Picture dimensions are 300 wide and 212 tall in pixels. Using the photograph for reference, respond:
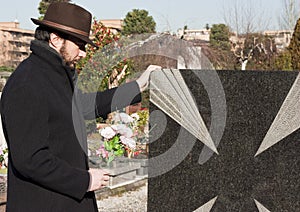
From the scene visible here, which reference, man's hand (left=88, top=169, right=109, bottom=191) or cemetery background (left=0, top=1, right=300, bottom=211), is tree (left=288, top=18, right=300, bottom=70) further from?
man's hand (left=88, top=169, right=109, bottom=191)

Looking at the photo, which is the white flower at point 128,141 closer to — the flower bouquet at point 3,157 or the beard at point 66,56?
the flower bouquet at point 3,157

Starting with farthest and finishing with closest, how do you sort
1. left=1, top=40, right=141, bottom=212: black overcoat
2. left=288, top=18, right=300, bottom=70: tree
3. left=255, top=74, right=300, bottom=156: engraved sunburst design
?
1. left=288, top=18, right=300, bottom=70: tree
2. left=255, top=74, right=300, bottom=156: engraved sunburst design
3. left=1, top=40, right=141, bottom=212: black overcoat

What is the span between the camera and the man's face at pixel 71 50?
1934 millimetres

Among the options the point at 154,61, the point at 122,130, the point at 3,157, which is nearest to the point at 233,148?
the point at 122,130

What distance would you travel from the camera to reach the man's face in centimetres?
193

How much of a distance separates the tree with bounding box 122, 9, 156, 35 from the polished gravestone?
86.8 feet

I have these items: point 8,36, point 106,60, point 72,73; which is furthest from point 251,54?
point 72,73

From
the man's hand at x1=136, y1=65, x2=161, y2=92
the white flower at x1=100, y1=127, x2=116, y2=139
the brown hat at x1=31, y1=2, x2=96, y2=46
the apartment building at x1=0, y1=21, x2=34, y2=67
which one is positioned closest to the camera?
the brown hat at x1=31, y1=2, x2=96, y2=46

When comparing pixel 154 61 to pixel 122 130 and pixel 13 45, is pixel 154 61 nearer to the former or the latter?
pixel 122 130

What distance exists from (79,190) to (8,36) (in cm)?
3299

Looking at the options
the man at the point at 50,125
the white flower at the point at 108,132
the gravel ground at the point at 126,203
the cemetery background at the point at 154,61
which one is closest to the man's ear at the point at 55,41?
the man at the point at 50,125

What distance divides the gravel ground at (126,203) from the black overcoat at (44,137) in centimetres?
345

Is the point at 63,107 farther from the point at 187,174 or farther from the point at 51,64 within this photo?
the point at 187,174

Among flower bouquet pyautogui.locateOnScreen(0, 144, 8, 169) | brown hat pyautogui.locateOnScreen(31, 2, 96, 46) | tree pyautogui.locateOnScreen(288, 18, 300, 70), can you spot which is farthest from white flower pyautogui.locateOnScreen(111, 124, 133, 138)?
tree pyautogui.locateOnScreen(288, 18, 300, 70)
